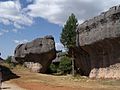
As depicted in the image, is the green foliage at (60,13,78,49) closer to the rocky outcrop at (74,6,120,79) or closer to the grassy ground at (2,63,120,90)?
the rocky outcrop at (74,6,120,79)

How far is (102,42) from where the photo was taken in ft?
142

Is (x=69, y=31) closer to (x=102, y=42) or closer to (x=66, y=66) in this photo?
(x=66, y=66)

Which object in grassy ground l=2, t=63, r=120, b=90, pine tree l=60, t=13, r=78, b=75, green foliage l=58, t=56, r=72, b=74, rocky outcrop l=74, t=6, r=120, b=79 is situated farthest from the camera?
green foliage l=58, t=56, r=72, b=74

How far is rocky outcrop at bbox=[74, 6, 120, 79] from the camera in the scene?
1580 inches

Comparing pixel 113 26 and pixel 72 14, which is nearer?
pixel 113 26

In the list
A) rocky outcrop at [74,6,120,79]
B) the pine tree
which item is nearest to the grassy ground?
rocky outcrop at [74,6,120,79]

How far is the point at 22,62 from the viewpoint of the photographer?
241 ft

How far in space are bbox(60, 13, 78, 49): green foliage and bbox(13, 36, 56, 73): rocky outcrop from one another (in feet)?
8.26

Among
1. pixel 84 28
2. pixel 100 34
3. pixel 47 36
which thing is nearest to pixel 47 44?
pixel 47 36

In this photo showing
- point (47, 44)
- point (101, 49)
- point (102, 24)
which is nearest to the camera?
point (102, 24)

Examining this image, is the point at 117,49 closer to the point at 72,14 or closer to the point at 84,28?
the point at 84,28

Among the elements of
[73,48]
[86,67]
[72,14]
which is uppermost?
[72,14]

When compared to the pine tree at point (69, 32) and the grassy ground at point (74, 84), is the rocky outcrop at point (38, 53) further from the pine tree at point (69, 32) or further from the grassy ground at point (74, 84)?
the grassy ground at point (74, 84)

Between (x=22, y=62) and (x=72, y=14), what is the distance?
662 inches
